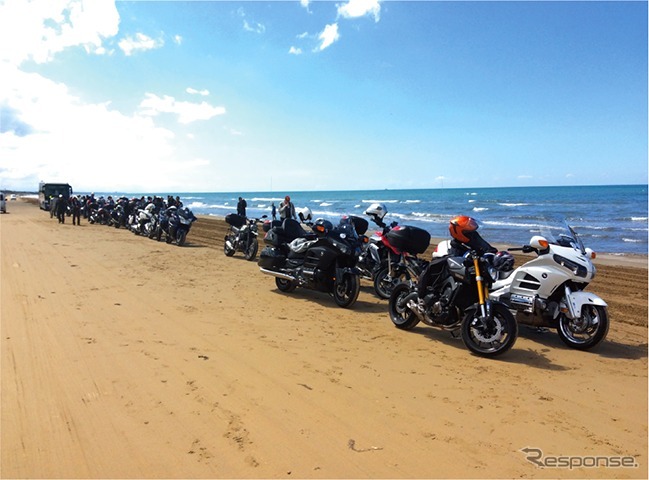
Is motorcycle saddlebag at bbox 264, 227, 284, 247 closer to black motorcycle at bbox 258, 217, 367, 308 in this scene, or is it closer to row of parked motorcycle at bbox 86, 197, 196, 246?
black motorcycle at bbox 258, 217, 367, 308

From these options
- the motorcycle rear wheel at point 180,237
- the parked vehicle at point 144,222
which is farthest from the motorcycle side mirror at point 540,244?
the parked vehicle at point 144,222

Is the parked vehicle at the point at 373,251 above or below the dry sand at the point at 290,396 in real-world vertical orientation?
above

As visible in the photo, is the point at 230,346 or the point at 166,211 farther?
the point at 166,211

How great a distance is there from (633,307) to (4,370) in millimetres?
8122

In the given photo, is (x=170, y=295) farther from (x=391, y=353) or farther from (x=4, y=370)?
(x=391, y=353)

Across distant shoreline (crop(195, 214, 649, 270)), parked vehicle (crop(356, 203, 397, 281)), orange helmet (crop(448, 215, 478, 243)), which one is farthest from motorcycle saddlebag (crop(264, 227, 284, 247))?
distant shoreline (crop(195, 214, 649, 270))

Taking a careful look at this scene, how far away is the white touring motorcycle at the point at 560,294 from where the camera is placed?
15.3 feet

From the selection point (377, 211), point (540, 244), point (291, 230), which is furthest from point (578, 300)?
point (291, 230)

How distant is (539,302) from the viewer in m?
4.85

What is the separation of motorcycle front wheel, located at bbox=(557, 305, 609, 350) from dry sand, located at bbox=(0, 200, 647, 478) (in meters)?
0.14

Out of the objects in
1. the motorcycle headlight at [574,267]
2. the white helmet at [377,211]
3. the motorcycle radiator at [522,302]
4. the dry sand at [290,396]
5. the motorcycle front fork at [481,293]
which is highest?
the white helmet at [377,211]

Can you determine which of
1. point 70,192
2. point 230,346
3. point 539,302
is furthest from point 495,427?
point 70,192

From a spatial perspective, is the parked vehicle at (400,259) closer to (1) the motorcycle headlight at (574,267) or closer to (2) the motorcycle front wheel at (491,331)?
(2) the motorcycle front wheel at (491,331)

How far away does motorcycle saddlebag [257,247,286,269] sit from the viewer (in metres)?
7.86
